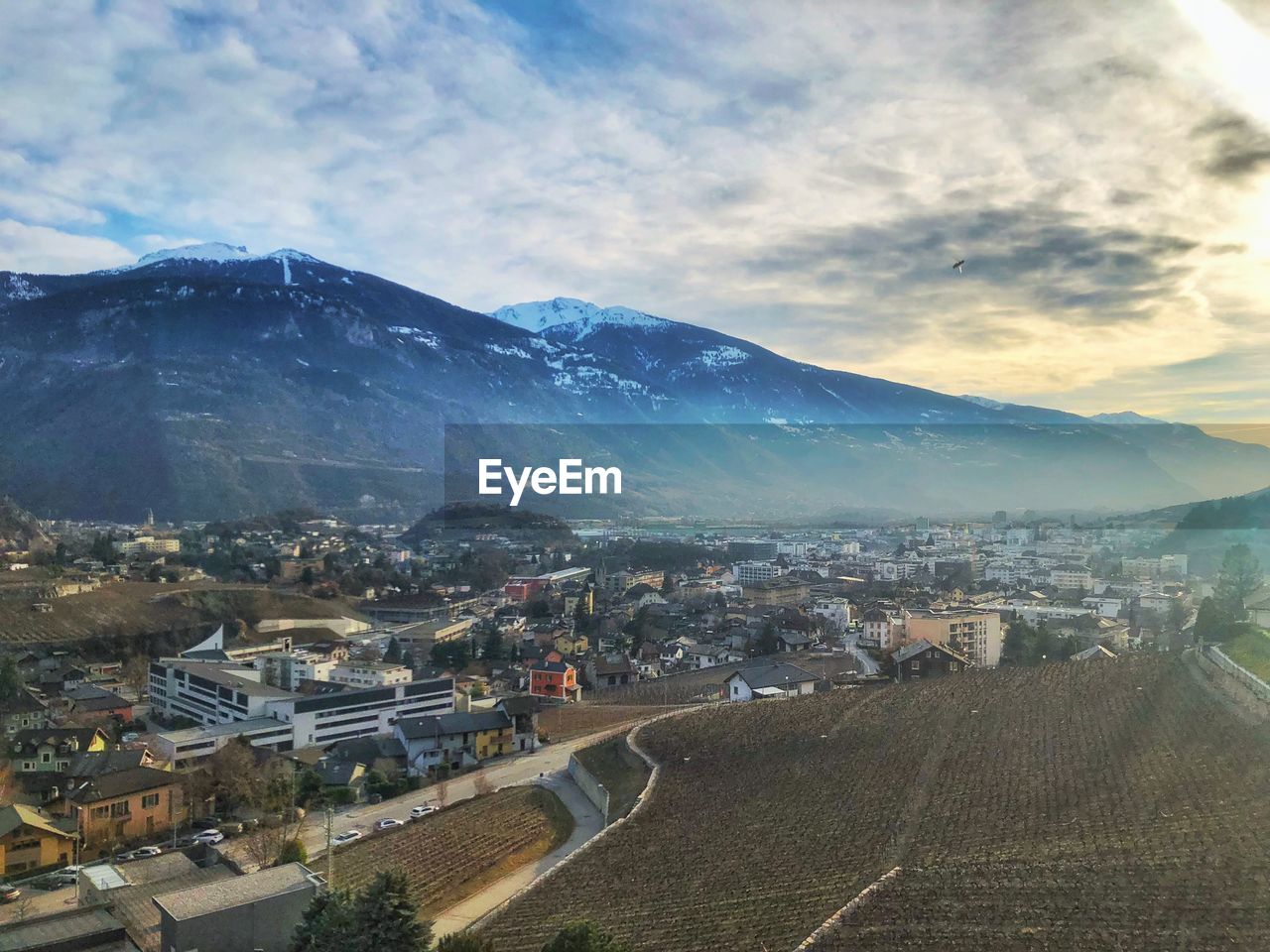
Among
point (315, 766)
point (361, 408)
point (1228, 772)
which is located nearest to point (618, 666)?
point (315, 766)

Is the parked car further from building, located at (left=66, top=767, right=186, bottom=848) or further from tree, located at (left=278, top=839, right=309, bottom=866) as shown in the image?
tree, located at (left=278, top=839, right=309, bottom=866)

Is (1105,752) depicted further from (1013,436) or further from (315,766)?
(1013,436)

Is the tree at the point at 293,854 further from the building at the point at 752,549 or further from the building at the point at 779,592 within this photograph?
the building at the point at 752,549

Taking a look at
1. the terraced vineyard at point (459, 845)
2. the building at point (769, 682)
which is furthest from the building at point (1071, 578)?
the terraced vineyard at point (459, 845)

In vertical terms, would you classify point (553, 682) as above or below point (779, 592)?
below

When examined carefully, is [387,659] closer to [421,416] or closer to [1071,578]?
[1071,578]

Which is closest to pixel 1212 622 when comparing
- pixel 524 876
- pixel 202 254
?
pixel 524 876

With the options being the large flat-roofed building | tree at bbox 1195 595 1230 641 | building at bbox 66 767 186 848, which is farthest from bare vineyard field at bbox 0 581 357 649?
tree at bbox 1195 595 1230 641
